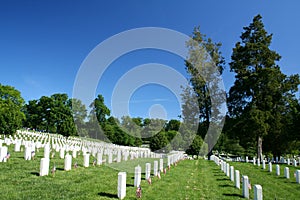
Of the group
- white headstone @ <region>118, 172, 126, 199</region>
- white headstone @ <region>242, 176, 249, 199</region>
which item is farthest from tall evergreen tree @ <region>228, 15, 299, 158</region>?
white headstone @ <region>118, 172, 126, 199</region>

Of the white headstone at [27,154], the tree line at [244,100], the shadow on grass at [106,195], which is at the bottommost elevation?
the shadow on grass at [106,195]

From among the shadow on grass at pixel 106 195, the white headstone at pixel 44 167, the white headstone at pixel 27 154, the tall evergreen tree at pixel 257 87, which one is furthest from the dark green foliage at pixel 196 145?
the shadow on grass at pixel 106 195

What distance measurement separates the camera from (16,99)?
54781 millimetres

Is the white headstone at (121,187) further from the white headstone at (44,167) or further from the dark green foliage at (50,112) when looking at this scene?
the dark green foliage at (50,112)

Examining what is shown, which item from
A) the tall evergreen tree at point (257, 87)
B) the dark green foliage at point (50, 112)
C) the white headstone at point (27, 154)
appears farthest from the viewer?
the dark green foliage at point (50, 112)

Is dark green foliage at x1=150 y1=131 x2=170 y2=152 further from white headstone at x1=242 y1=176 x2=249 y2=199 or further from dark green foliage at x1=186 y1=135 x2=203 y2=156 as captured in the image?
white headstone at x1=242 y1=176 x2=249 y2=199

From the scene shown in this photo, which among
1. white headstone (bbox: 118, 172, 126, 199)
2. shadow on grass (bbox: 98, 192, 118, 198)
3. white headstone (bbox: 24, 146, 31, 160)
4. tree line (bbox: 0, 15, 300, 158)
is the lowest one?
shadow on grass (bbox: 98, 192, 118, 198)

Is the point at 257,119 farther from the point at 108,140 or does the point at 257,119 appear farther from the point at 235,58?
the point at 108,140

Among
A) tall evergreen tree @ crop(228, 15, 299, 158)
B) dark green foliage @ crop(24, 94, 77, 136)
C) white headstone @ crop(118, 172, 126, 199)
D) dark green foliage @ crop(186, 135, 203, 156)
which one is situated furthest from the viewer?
dark green foliage @ crop(24, 94, 77, 136)

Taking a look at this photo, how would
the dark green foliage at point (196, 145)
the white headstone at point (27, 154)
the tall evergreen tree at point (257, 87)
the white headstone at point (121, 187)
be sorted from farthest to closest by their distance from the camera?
the dark green foliage at point (196, 145) → the tall evergreen tree at point (257, 87) → the white headstone at point (27, 154) → the white headstone at point (121, 187)

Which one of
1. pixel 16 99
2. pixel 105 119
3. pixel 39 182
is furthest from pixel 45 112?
pixel 39 182

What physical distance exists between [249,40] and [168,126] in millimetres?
54333

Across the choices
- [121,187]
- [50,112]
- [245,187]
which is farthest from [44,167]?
[50,112]

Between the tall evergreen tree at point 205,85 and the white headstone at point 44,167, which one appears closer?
the white headstone at point 44,167
